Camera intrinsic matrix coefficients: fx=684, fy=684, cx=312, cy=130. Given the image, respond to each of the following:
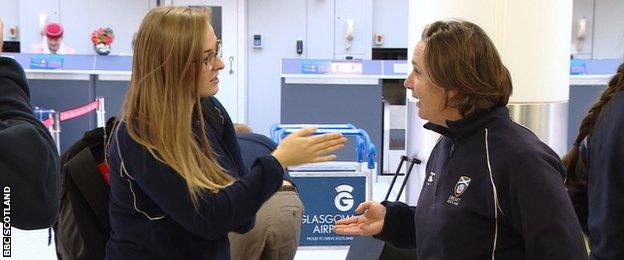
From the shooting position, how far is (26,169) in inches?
44.6

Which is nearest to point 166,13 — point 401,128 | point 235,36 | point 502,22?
point 502,22

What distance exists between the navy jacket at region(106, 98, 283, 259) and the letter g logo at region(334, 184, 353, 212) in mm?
2776

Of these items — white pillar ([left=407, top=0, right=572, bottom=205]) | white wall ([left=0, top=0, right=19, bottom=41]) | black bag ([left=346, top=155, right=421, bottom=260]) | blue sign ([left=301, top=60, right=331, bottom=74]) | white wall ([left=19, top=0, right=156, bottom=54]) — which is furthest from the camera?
white wall ([left=0, top=0, right=19, bottom=41])

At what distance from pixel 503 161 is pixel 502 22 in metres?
1.55

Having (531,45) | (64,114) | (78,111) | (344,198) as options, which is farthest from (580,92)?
(64,114)

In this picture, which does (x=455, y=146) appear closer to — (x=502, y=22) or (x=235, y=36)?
(x=502, y=22)

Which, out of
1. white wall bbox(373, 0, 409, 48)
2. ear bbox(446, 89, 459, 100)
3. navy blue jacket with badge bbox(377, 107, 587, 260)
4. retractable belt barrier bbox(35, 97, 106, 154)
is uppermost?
white wall bbox(373, 0, 409, 48)

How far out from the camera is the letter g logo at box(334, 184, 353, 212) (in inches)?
176

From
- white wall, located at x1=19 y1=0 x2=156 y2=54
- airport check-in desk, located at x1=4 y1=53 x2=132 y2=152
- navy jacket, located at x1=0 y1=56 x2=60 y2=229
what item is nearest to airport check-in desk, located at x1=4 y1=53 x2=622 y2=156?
airport check-in desk, located at x1=4 y1=53 x2=132 y2=152

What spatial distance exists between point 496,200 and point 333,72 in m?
6.11

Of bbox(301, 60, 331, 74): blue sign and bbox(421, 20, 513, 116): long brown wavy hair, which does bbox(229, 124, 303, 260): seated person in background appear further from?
bbox(301, 60, 331, 74): blue sign

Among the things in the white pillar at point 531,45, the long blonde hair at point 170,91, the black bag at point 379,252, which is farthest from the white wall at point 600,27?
the long blonde hair at point 170,91

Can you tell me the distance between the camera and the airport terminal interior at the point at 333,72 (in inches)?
114

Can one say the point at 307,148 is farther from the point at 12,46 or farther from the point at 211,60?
the point at 12,46
